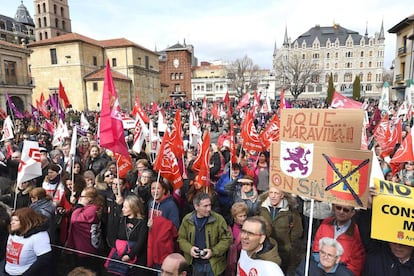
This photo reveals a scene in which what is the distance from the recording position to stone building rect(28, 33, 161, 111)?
141 ft

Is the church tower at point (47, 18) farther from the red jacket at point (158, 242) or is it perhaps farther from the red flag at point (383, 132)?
the red jacket at point (158, 242)

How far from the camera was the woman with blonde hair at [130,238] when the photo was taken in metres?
3.47

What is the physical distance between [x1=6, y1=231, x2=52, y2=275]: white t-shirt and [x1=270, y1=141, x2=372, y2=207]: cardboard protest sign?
8.56 feet

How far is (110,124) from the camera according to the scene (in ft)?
14.3

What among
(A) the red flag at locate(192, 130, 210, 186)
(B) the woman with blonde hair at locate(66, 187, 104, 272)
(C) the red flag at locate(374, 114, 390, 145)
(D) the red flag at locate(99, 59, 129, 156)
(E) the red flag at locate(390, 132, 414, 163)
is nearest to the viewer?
(B) the woman with blonde hair at locate(66, 187, 104, 272)

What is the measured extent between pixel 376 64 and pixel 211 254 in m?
99.9

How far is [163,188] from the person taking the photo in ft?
13.4

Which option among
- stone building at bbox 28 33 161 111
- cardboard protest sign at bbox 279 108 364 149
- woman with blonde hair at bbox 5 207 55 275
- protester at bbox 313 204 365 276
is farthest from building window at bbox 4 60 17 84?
protester at bbox 313 204 365 276

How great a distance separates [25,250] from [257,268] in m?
2.49

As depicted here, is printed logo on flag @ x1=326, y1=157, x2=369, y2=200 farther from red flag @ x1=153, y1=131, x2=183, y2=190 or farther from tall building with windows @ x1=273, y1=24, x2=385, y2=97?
tall building with windows @ x1=273, y1=24, x2=385, y2=97

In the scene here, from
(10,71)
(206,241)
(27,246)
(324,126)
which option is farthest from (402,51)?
(10,71)

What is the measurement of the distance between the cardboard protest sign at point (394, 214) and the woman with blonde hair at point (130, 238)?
2.54 m

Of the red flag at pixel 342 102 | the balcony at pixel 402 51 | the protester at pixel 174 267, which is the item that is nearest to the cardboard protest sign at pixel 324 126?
the protester at pixel 174 267

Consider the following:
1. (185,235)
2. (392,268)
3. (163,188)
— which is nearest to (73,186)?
(163,188)
